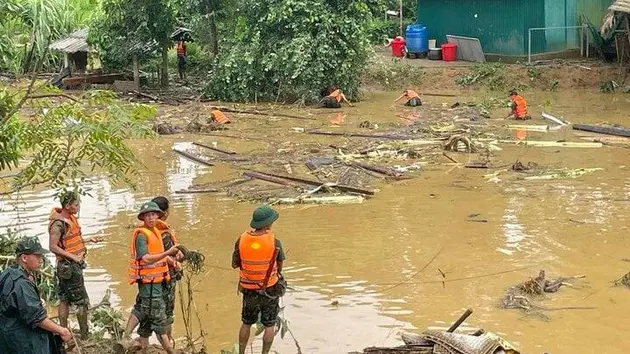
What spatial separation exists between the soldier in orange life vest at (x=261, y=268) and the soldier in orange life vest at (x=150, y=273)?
0.63m

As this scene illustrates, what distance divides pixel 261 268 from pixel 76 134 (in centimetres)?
220

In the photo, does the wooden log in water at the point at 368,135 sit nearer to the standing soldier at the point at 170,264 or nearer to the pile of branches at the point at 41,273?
the pile of branches at the point at 41,273

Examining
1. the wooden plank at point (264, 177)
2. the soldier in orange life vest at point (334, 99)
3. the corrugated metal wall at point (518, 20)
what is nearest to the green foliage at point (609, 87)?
the corrugated metal wall at point (518, 20)

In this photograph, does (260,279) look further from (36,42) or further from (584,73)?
(584,73)

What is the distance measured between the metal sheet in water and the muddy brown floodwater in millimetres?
15502

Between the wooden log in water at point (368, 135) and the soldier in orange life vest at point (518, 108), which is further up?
the soldier in orange life vest at point (518, 108)

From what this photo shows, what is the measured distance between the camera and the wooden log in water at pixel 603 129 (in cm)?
2027

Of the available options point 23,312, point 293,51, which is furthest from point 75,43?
point 23,312

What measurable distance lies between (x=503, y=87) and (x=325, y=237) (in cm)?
1997

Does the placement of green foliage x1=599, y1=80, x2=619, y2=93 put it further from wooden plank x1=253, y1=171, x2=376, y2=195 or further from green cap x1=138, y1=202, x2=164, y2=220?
green cap x1=138, y1=202, x2=164, y2=220

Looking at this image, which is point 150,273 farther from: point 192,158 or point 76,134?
point 192,158

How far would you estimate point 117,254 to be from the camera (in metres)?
11.9

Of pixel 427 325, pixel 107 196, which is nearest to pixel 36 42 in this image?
pixel 427 325

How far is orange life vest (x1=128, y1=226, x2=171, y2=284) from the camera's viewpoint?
718 cm
